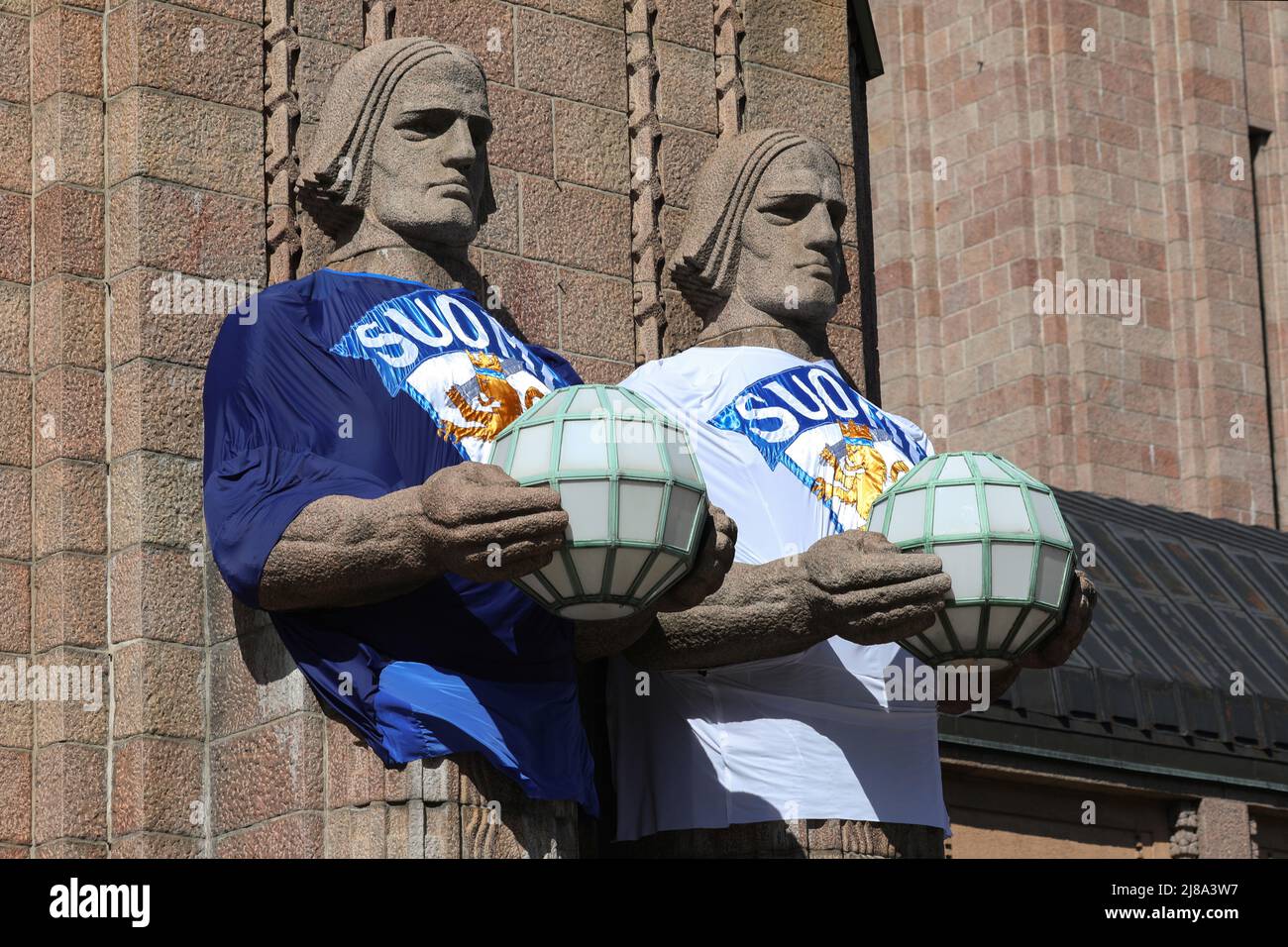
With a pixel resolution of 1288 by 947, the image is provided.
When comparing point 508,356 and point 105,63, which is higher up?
point 105,63

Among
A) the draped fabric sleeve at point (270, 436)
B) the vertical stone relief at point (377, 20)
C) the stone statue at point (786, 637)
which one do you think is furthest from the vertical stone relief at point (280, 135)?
the stone statue at point (786, 637)

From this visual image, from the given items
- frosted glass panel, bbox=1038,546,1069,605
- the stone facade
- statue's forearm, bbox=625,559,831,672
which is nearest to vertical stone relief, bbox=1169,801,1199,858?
the stone facade

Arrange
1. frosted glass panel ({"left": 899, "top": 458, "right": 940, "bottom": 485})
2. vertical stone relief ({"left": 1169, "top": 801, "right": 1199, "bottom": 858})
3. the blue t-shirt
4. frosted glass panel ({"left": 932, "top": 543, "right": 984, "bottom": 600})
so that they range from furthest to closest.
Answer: vertical stone relief ({"left": 1169, "top": 801, "right": 1199, "bottom": 858}) → frosted glass panel ({"left": 899, "top": 458, "right": 940, "bottom": 485}) → frosted glass panel ({"left": 932, "top": 543, "right": 984, "bottom": 600}) → the blue t-shirt

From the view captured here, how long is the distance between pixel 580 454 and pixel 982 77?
20192 mm

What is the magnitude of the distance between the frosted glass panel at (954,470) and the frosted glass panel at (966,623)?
386 mm

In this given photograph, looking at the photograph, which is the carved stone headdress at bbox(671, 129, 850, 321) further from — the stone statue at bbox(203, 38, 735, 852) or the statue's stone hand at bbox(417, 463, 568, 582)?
the statue's stone hand at bbox(417, 463, 568, 582)

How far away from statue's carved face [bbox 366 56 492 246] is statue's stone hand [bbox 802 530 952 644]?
1530mm

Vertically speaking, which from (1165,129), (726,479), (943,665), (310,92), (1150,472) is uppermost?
(1165,129)

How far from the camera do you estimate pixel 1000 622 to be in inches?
336

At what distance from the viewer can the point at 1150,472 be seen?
26891 millimetres

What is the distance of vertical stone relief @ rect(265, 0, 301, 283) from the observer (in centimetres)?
940

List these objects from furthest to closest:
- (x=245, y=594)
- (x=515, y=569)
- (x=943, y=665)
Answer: (x=943, y=665)
(x=245, y=594)
(x=515, y=569)

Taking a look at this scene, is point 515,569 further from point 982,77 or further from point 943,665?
point 982,77

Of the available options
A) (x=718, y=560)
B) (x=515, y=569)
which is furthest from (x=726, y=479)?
(x=515, y=569)
